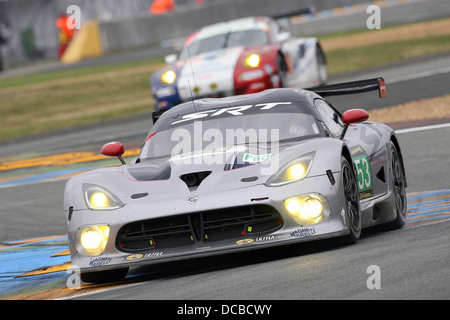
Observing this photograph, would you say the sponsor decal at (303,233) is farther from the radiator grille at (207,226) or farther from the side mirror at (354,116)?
the side mirror at (354,116)

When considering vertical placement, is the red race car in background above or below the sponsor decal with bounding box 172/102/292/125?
below

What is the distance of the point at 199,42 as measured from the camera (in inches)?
738

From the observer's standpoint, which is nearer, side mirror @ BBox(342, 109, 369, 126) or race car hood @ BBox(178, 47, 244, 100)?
side mirror @ BBox(342, 109, 369, 126)

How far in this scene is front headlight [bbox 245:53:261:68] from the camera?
17234mm

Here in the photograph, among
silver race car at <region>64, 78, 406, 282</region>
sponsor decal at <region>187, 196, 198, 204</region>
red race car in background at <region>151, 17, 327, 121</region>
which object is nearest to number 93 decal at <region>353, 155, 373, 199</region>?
silver race car at <region>64, 78, 406, 282</region>

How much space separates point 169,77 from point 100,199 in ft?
34.4

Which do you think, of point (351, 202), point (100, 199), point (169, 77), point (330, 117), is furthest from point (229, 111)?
point (169, 77)

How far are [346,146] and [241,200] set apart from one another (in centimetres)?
116

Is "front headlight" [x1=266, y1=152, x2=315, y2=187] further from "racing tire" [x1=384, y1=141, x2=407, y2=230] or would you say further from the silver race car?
"racing tire" [x1=384, y1=141, x2=407, y2=230]

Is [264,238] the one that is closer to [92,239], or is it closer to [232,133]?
[92,239]

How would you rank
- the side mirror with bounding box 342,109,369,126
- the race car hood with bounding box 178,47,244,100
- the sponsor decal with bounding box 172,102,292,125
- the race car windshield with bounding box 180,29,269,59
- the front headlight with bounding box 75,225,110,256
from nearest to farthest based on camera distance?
1. the front headlight with bounding box 75,225,110,256
2. the side mirror with bounding box 342,109,369,126
3. the sponsor decal with bounding box 172,102,292,125
4. the race car hood with bounding box 178,47,244,100
5. the race car windshield with bounding box 180,29,269,59

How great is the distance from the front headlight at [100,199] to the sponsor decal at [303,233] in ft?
3.86

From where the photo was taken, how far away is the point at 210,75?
17281mm

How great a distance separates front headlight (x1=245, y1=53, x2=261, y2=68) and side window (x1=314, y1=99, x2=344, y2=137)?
8048mm
